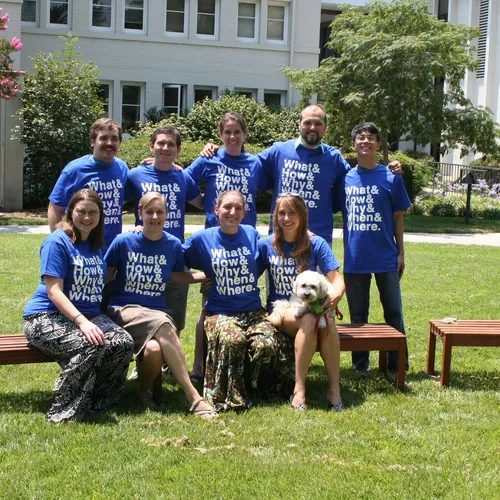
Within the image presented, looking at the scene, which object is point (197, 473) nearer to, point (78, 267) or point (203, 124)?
point (78, 267)

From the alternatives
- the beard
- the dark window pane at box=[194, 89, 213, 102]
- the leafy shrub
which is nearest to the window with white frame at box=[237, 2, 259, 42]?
the dark window pane at box=[194, 89, 213, 102]

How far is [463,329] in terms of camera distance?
636 centimetres

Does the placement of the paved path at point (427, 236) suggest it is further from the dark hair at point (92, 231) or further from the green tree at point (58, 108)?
the dark hair at point (92, 231)

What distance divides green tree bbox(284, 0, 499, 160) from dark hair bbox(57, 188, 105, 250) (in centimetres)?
1381

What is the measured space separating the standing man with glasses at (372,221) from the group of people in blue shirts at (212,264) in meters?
0.01

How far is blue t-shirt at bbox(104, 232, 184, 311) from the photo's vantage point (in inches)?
224

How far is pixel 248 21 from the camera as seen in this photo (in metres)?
26.4

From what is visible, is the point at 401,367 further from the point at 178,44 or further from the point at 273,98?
the point at 273,98

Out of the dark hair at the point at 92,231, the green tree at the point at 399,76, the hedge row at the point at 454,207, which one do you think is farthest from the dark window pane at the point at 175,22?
the dark hair at the point at 92,231

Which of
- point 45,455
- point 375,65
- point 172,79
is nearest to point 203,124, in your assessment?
point 172,79

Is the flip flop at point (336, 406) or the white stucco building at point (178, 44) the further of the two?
the white stucco building at point (178, 44)

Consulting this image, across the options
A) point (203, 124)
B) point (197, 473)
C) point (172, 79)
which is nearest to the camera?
point (197, 473)

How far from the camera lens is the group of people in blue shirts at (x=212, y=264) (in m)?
5.36

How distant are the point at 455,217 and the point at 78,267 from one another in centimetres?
1768
